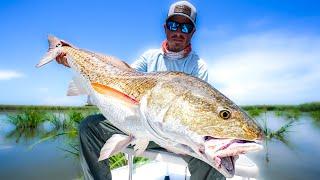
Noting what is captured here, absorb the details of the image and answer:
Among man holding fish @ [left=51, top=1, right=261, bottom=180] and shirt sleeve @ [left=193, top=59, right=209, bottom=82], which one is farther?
shirt sleeve @ [left=193, top=59, right=209, bottom=82]

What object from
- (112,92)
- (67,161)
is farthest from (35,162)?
(112,92)

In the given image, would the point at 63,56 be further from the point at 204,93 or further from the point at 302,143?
the point at 302,143

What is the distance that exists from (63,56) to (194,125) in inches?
85.1

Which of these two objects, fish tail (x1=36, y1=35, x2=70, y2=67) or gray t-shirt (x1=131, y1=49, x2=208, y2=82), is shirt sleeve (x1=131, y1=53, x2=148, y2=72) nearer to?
gray t-shirt (x1=131, y1=49, x2=208, y2=82)

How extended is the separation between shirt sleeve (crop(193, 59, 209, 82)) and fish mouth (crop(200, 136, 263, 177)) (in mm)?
2316

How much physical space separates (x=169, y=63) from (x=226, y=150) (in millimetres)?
2751

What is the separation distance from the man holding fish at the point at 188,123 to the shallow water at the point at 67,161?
5898 millimetres

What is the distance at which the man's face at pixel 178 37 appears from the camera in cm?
441

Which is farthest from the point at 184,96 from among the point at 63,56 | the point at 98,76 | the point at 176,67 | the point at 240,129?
the point at 176,67

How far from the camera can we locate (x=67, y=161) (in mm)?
11719

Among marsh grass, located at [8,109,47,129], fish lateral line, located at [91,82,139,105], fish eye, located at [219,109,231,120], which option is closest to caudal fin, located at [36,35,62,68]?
fish lateral line, located at [91,82,139,105]

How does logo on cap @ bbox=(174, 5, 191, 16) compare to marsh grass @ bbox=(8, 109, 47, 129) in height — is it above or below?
above

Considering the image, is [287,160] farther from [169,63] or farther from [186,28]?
[186,28]

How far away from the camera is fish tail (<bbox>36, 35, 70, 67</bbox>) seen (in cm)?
398
